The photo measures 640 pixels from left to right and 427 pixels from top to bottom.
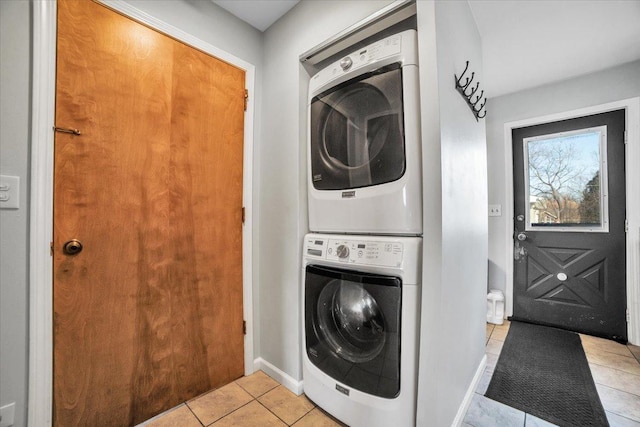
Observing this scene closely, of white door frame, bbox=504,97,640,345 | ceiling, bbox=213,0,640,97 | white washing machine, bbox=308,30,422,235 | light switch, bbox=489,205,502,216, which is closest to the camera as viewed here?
white washing machine, bbox=308,30,422,235

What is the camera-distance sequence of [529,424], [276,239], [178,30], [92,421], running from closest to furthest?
1. [92,421]
2. [529,424]
3. [178,30]
4. [276,239]

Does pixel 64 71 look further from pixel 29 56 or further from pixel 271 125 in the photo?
pixel 271 125

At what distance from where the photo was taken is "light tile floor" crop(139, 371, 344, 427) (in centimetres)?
135

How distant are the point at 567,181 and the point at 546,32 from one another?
1.44m

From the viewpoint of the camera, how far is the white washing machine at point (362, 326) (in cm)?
109

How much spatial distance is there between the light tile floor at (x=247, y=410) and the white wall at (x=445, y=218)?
0.61m

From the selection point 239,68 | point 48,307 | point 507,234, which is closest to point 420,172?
point 239,68

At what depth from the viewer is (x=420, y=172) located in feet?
3.67

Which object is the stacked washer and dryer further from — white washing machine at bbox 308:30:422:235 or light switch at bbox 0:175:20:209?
light switch at bbox 0:175:20:209

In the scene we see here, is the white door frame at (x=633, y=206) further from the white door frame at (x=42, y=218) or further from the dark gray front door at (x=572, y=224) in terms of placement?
the white door frame at (x=42, y=218)

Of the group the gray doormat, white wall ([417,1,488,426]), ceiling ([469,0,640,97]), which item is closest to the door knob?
white wall ([417,1,488,426])

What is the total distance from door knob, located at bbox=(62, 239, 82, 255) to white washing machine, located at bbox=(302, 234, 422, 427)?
105 cm

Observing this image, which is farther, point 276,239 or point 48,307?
point 276,239

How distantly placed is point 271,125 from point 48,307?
145cm
